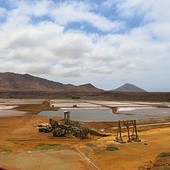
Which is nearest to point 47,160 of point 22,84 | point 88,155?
point 88,155

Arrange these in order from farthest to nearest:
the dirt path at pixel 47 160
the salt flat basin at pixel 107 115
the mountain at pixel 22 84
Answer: the mountain at pixel 22 84, the salt flat basin at pixel 107 115, the dirt path at pixel 47 160

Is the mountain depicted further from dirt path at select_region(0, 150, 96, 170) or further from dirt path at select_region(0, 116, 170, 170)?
dirt path at select_region(0, 150, 96, 170)

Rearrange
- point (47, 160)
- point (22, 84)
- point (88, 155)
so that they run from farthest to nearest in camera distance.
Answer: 1. point (22, 84)
2. point (88, 155)
3. point (47, 160)

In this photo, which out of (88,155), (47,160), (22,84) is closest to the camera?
(47,160)

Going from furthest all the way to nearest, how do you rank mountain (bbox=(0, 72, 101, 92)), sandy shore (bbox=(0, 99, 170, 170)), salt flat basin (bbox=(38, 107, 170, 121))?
mountain (bbox=(0, 72, 101, 92)) < salt flat basin (bbox=(38, 107, 170, 121)) < sandy shore (bbox=(0, 99, 170, 170))

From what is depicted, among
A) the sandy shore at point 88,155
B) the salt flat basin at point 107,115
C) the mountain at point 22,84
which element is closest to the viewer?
the sandy shore at point 88,155

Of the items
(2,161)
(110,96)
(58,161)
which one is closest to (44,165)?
(58,161)

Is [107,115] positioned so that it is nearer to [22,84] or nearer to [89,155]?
[89,155]

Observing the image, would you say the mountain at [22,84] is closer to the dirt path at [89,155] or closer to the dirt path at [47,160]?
the dirt path at [89,155]

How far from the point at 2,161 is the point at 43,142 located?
259 inches

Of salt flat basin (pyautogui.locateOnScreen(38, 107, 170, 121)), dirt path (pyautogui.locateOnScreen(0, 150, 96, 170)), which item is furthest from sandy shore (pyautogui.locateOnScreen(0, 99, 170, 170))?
salt flat basin (pyautogui.locateOnScreen(38, 107, 170, 121))

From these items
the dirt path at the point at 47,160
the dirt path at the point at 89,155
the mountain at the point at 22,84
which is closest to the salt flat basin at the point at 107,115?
the dirt path at the point at 89,155

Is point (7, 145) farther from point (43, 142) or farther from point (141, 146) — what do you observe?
point (141, 146)

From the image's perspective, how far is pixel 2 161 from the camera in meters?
14.9
